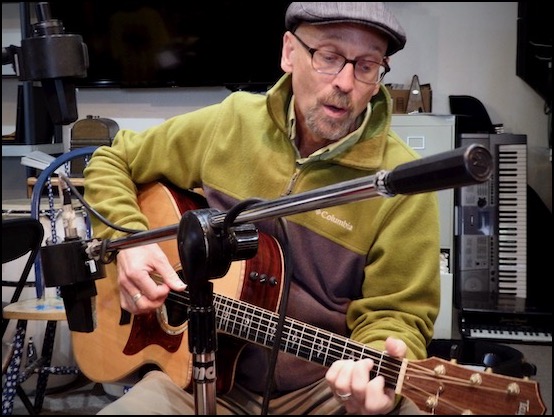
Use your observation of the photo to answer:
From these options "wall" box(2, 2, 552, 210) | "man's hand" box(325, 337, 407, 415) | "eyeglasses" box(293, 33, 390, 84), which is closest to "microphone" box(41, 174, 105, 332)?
"man's hand" box(325, 337, 407, 415)

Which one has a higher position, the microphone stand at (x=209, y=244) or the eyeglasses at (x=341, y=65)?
the eyeglasses at (x=341, y=65)

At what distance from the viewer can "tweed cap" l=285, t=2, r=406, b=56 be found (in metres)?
1.14

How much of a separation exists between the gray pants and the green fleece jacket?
0.08 feet

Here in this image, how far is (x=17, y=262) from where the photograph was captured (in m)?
2.48

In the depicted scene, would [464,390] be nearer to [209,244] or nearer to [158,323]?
[209,244]

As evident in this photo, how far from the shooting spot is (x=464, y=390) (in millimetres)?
842

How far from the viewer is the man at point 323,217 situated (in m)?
1.14

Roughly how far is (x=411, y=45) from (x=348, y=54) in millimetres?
2266

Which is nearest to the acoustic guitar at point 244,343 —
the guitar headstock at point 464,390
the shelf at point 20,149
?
→ the guitar headstock at point 464,390

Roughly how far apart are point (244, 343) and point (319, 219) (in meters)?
0.27

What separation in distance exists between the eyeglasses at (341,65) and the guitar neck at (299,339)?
1.46ft

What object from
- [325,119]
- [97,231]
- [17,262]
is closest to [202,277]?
[325,119]

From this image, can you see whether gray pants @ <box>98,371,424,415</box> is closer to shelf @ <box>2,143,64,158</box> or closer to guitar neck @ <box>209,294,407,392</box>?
guitar neck @ <box>209,294,407,392</box>

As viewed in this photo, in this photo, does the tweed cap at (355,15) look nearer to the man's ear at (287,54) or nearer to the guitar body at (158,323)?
the man's ear at (287,54)
